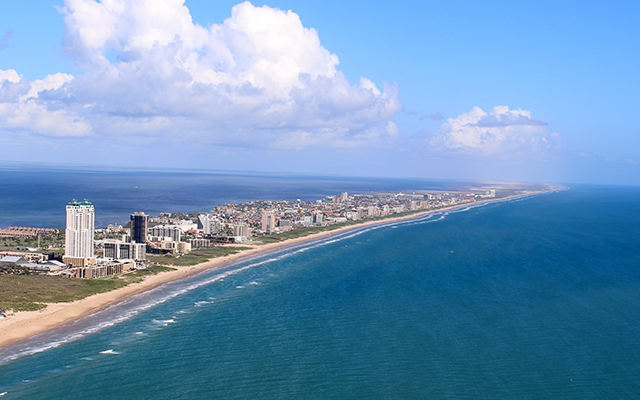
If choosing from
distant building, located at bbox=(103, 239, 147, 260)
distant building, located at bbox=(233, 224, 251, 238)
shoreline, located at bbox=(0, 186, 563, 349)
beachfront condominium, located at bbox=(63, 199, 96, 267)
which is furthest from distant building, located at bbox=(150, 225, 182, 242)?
beachfront condominium, located at bbox=(63, 199, 96, 267)

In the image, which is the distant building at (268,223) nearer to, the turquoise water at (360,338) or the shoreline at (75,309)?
the shoreline at (75,309)

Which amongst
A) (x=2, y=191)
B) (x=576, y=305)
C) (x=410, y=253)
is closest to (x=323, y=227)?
(x=410, y=253)

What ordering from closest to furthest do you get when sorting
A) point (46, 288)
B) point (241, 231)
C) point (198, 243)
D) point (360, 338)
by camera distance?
1. point (360, 338)
2. point (46, 288)
3. point (198, 243)
4. point (241, 231)

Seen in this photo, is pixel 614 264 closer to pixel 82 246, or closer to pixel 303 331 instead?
pixel 303 331

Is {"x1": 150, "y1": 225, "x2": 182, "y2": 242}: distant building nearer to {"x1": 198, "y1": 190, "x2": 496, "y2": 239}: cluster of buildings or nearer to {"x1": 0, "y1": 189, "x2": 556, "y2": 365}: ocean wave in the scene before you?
{"x1": 198, "y1": 190, "x2": 496, "y2": 239}: cluster of buildings

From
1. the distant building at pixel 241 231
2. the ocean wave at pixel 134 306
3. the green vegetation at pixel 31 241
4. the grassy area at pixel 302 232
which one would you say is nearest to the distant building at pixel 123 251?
the ocean wave at pixel 134 306

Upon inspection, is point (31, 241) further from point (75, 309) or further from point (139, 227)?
point (75, 309)

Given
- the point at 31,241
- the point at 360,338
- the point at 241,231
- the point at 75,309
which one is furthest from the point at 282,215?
the point at 360,338
